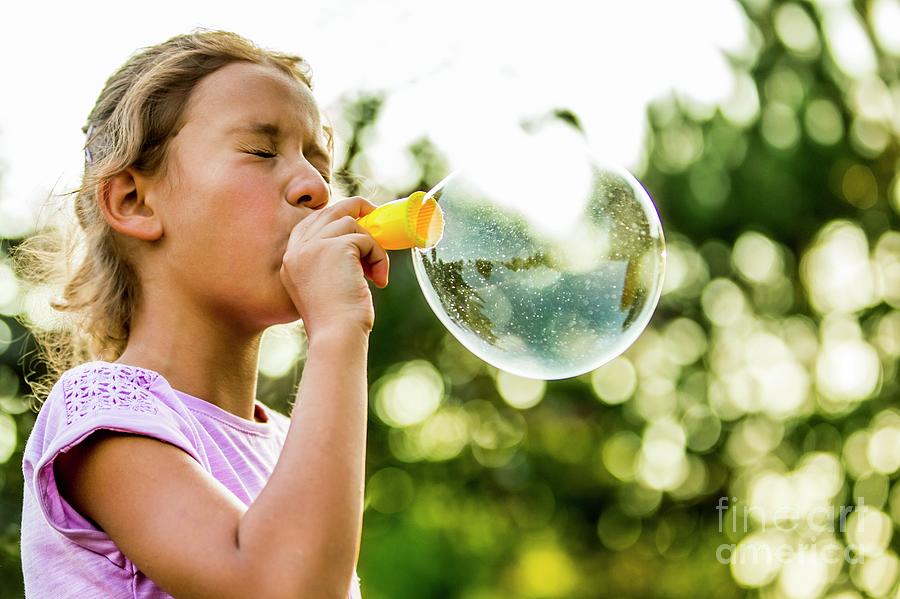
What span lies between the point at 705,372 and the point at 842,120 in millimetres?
1560

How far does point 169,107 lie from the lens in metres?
1.62

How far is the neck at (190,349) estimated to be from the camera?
152 cm

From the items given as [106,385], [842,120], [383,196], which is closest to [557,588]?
[383,196]

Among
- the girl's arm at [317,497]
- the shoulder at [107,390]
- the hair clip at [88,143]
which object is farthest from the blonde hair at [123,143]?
the girl's arm at [317,497]

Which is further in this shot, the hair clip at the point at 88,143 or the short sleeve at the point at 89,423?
the hair clip at the point at 88,143

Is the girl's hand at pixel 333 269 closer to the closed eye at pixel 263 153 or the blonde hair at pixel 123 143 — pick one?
the closed eye at pixel 263 153

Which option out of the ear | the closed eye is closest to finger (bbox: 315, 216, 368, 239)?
the closed eye

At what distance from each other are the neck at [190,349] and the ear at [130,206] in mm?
107

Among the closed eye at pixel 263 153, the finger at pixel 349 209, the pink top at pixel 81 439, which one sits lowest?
the pink top at pixel 81 439

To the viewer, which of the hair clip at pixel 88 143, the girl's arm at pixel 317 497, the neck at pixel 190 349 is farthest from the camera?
A: the hair clip at pixel 88 143

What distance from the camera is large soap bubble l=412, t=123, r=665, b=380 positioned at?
159cm

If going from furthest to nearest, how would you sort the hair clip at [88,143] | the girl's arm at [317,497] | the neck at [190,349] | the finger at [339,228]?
the hair clip at [88,143]
the neck at [190,349]
the finger at [339,228]
the girl's arm at [317,497]

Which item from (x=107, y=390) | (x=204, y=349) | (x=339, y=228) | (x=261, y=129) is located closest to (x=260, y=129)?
(x=261, y=129)

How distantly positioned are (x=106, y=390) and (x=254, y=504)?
0.28 meters
